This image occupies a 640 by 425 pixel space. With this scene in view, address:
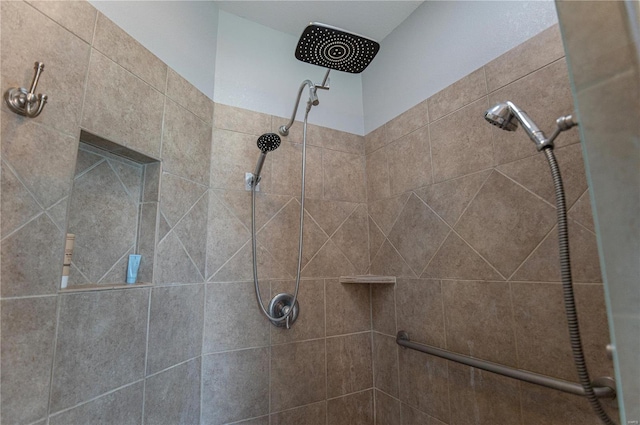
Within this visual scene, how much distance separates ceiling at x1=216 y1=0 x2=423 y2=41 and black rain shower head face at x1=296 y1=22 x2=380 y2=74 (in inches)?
20.7

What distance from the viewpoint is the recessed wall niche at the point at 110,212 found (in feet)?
2.94

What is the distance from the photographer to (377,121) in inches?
63.1

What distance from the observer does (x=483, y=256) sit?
3.39 ft

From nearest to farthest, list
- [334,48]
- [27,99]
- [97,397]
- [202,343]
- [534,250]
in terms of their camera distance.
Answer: [27,99] → [97,397] → [534,250] → [334,48] → [202,343]

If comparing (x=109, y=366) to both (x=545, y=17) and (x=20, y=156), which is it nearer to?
(x=20, y=156)

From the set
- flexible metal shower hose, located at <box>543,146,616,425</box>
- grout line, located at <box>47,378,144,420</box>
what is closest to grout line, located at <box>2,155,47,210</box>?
grout line, located at <box>47,378,144,420</box>

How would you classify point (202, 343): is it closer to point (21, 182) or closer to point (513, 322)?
→ point (21, 182)

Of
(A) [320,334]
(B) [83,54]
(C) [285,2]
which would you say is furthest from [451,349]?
(C) [285,2]

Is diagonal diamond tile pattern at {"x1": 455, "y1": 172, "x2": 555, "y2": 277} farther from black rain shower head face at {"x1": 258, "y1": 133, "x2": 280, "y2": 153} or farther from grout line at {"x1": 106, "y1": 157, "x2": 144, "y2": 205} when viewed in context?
grout line at {"x1": 106, "y1": 157, "x2": 144, "y2": 205}

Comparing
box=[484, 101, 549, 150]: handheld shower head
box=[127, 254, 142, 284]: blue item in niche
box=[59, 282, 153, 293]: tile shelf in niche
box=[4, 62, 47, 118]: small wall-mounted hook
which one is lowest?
box=[59, 282, 153, 293]: tile shelf in niche

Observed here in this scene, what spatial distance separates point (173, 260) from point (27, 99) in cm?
61

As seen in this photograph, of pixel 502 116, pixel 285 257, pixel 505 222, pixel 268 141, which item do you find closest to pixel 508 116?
pixel 502 116

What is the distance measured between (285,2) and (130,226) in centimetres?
121

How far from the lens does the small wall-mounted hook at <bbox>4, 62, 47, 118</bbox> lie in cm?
63
